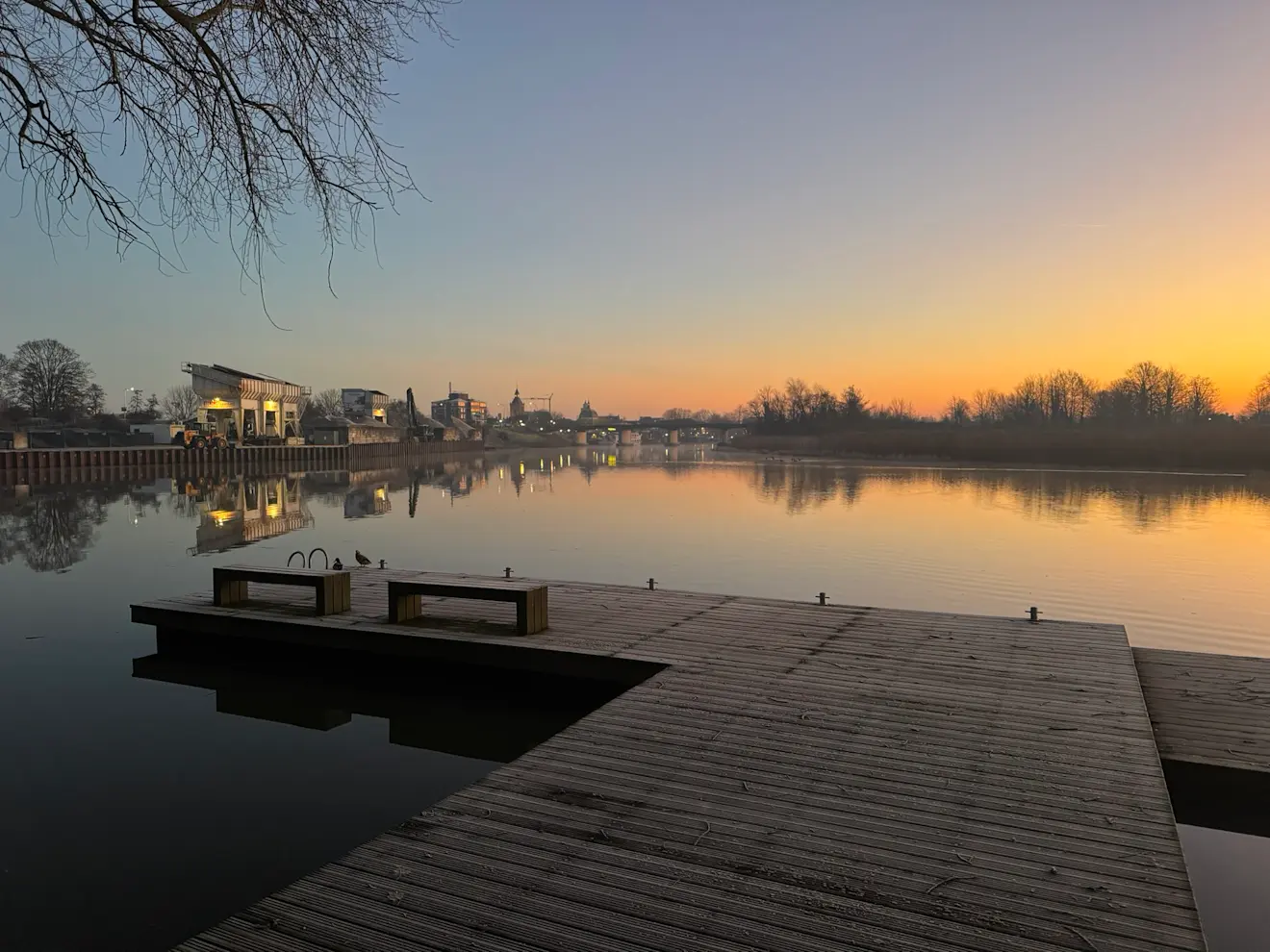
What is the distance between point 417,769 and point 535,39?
5.96m

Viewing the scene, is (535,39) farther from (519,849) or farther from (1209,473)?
(1209,473)

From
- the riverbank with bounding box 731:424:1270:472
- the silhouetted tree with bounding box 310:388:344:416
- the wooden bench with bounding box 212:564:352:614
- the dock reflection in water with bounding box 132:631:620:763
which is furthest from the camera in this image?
the silhouetted tree with bounding box 310:388:344:416

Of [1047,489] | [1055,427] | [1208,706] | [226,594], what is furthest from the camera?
[1055,427]

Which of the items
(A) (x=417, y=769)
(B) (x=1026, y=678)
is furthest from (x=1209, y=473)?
(A) (x=417, y=769)

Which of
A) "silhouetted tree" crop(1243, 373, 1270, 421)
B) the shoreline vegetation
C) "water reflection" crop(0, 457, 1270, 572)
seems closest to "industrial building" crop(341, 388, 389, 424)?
the shoreline vegetation

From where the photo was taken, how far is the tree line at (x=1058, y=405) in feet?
303

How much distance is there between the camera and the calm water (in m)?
5.46

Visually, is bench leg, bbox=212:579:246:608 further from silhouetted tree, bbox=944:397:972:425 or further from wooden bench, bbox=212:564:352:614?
silhouetted tree, bbox=944:397:972:425

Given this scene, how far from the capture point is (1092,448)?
63312mm

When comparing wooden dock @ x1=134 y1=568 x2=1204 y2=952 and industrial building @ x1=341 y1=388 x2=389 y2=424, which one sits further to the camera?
industrial building @ x1=341 y1=388 x2=389 y2=424

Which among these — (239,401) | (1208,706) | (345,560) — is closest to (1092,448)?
(345,560)

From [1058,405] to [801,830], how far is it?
4542 inches

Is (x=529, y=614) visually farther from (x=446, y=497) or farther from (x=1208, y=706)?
(x=446, y=497)

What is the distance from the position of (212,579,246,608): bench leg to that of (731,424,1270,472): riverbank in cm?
6204
